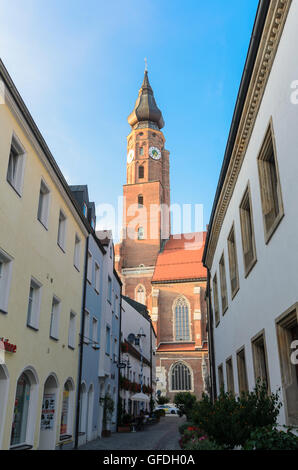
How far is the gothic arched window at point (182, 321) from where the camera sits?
55969 millimetres

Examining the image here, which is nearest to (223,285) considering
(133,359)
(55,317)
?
(55,317)

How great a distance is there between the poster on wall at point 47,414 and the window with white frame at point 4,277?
212 inches

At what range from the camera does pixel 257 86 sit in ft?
29.7

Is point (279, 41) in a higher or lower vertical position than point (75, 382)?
higher

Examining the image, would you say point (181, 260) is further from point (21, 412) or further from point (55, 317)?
point (21, 412)

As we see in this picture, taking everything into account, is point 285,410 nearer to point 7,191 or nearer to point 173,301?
point 7,191

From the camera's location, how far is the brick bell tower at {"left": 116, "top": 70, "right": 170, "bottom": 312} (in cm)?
6359

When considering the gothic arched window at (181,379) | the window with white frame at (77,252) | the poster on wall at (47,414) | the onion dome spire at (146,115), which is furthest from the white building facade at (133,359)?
the onion dome spire at (146,115)

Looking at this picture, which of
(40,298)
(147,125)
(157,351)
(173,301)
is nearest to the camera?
(40,298)

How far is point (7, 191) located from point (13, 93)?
8.00 feet

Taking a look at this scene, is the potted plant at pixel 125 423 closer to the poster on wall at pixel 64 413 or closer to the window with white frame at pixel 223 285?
the poster on wall at pixel 64 413

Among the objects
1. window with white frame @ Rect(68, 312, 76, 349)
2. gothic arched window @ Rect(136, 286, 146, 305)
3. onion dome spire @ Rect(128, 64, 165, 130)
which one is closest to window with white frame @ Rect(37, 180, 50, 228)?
window with white frame @ Rect(68, 312, 76, 349)

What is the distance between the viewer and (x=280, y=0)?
7141mm
